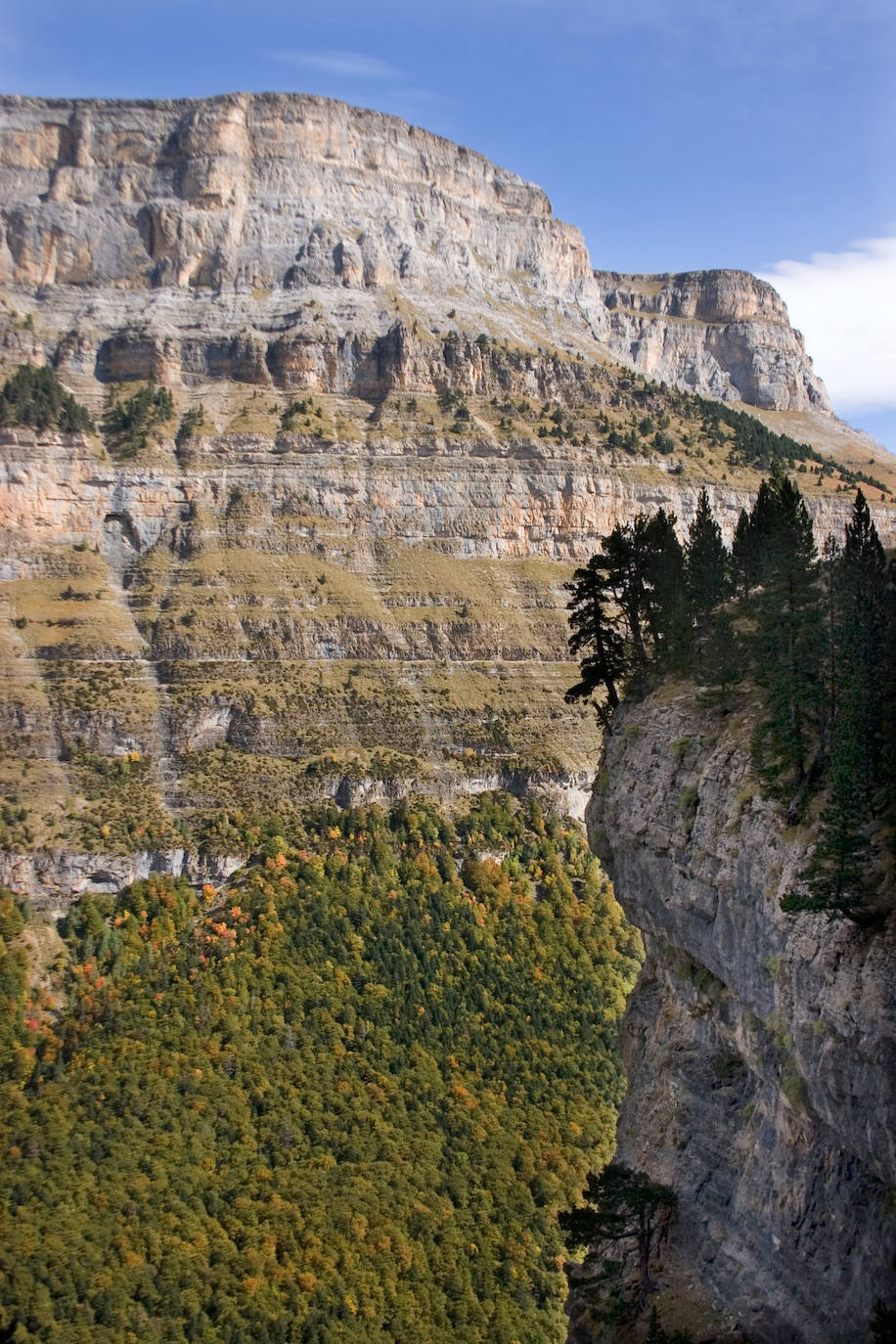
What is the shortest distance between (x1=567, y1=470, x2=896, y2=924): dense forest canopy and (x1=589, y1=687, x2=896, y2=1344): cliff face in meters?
1.36

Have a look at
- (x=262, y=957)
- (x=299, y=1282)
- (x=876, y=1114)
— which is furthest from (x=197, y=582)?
(x=876, y=1114)

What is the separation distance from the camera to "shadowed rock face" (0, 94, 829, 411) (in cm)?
15462

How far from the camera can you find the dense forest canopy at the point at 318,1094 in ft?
229

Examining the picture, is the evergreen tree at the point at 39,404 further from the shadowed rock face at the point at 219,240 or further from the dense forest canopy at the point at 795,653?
the dense forest canopy at the point at 795,653

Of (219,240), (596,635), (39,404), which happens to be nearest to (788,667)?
(596,635)

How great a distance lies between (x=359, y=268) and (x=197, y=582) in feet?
206

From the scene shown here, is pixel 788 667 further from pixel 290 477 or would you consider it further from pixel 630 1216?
pixel 290 477

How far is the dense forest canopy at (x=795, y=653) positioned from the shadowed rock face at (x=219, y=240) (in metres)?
103

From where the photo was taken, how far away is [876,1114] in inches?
1109

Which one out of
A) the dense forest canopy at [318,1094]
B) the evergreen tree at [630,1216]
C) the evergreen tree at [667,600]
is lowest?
the dense forest canopy at [318,1094]

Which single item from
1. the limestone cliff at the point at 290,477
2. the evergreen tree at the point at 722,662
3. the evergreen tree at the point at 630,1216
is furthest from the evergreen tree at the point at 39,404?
the evergreen tree at the point at 630,1216

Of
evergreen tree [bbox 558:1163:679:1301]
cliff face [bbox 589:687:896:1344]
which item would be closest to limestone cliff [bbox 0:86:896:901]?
cliff face [bbox 589:687:896:1344]

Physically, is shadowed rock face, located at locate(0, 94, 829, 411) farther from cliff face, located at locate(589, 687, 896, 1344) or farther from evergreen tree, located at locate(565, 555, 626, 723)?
cliff face, located at locate(589, 687, 896, 1344)

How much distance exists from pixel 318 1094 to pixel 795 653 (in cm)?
5695
